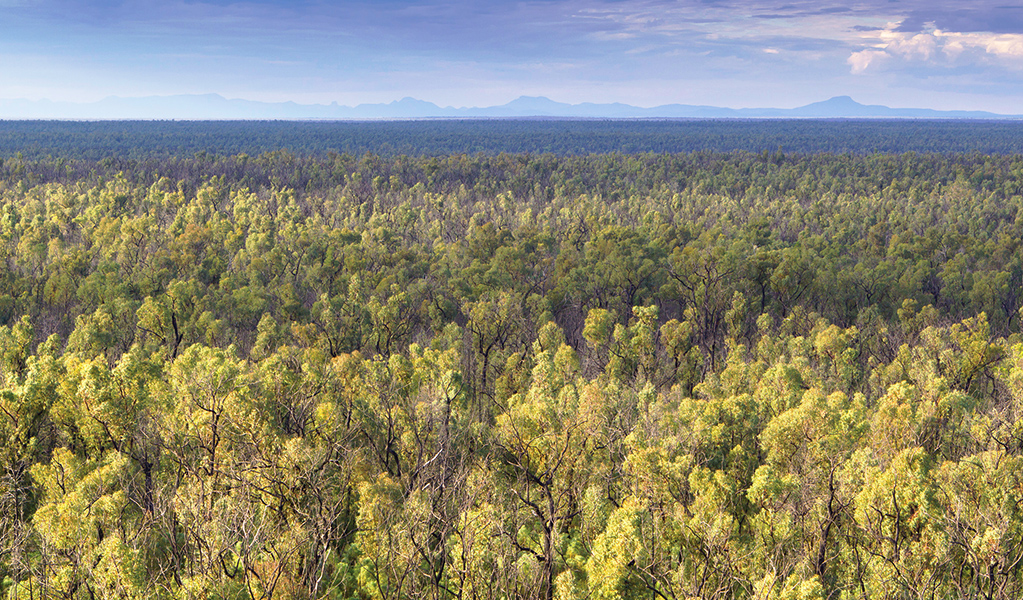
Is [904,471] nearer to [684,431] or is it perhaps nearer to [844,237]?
[684,431]

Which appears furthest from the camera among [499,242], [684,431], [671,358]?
[499,242]

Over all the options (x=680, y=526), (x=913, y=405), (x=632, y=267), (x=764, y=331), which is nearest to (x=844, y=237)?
(x=632, y=267)

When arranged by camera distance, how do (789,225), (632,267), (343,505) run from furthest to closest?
(789,225)
(632,267)
(343,505)

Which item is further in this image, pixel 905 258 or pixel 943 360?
pixel 905 258

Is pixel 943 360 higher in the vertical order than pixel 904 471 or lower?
lower

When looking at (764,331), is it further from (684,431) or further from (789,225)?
(789,225)

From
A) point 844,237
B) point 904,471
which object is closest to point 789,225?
point 844,237
